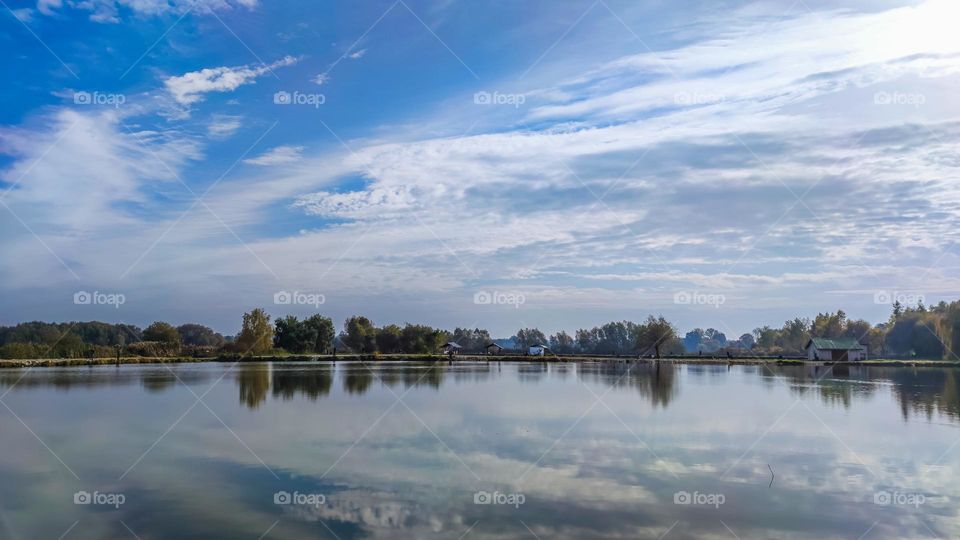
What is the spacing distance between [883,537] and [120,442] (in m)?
17.3

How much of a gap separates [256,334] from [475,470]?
96043 mm

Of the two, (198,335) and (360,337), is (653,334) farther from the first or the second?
(198,335)

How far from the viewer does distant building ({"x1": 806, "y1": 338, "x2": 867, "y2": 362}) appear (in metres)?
87.9

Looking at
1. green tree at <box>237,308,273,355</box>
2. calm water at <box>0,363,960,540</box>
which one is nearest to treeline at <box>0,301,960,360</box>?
green tree at <box>237,308,273,355</box>

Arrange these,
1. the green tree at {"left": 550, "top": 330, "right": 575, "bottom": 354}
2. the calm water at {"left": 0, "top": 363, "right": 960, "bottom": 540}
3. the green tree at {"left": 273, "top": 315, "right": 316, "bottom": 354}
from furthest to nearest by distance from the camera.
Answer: the green tree at {"left": 550, "top": 330, "right": 575, "bottom": 354}, the green tree at {"left": 273, "top": 315, "right": 316, "bottom": 354}, the calm water at {"left": 0, "top": 363, "right": 960, "bottom": 540}

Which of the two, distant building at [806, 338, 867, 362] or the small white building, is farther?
the small white building

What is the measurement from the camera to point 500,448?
16891mm

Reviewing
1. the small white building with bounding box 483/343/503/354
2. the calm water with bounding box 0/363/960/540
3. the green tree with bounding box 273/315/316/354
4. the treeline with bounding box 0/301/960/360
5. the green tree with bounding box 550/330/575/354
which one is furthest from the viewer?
the green tree with bounding box 550/330/575/354

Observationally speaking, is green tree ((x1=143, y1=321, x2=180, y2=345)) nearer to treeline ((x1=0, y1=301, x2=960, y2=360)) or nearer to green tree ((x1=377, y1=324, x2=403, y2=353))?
treeline ((x1=0, y1=301, x2=960, y2=360))

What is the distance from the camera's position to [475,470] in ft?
46.8

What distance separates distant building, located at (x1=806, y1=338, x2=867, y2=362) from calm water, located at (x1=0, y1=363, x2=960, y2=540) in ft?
220

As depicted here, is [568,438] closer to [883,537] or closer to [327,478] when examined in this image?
[327,478]

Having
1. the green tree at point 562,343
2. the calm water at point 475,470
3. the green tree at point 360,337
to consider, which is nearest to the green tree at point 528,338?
the green tree at point 562,343

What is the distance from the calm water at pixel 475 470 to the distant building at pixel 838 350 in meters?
67.1
